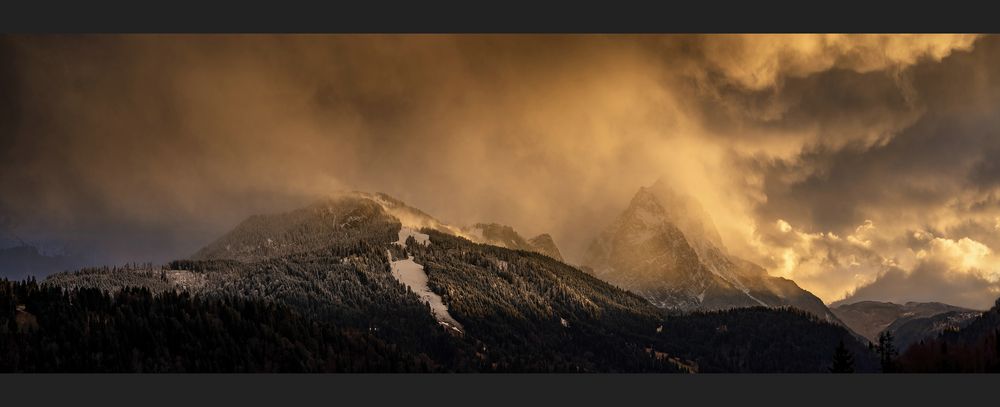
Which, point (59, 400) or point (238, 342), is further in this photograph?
point (238, 342)

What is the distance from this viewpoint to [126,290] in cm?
17800

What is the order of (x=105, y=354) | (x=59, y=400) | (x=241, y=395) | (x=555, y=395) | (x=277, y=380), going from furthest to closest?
(x=105, y=354)
(x=277, y=380)
(x=555, y=395)
(x=241, y=395)
(x=59, y=400)

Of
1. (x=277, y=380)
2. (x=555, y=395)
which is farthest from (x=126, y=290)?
(x=555, y=395)

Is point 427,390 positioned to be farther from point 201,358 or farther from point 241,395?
point 201,358

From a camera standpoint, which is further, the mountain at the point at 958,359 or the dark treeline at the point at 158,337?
the mountain at the point at 958,359

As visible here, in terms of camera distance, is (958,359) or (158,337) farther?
(158,337)

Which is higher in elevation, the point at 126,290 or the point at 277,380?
the point at 126,290

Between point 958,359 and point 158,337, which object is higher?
point 958,359

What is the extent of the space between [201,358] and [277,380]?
37.2 metres

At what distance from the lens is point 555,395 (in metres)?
112

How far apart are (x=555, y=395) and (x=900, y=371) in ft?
250

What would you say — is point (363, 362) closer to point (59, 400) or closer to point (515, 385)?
point (515, 385)

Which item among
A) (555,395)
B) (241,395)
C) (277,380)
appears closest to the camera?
(241,395)

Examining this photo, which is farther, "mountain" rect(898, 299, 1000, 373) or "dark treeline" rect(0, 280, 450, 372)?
"mountain" rect(898, 299, 1000, 373)
